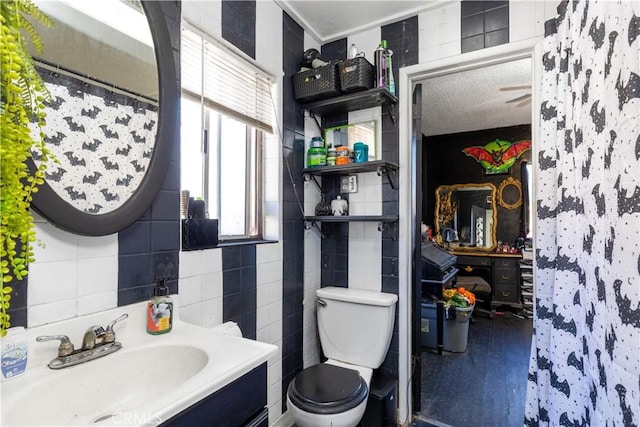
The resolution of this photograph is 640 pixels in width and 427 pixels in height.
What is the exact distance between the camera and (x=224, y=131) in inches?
65.5

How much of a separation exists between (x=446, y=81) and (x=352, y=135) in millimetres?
1362

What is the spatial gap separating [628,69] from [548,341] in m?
1.18

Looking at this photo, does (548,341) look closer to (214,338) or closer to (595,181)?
(595,181)

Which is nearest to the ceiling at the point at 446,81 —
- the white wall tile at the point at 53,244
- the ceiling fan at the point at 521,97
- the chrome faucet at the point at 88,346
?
the ceiling fan at the point at 521,97

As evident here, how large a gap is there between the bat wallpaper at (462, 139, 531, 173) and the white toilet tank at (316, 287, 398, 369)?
3.39 m

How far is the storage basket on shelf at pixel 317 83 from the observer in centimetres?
182

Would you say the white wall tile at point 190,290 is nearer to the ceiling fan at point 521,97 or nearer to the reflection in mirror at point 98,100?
the reflection in mirror at point 98,100

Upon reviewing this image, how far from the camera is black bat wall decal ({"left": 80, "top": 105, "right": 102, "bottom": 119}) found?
3.16 ft

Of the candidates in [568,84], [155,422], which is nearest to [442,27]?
[568,84]

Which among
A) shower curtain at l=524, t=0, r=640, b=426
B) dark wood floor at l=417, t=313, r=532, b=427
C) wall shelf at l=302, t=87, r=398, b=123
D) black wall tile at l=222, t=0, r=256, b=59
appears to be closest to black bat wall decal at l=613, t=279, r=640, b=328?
shower curtain at l=524, t=0, r=640, b=426

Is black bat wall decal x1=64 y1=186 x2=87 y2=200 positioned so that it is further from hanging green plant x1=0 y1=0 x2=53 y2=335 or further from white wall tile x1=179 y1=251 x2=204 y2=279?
white wall tile x1=179 y1=251 x2=204 y2=279

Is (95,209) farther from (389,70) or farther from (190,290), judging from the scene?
(389,70)

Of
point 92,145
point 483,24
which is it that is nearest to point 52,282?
point 92,145

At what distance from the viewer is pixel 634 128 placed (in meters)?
0.81
